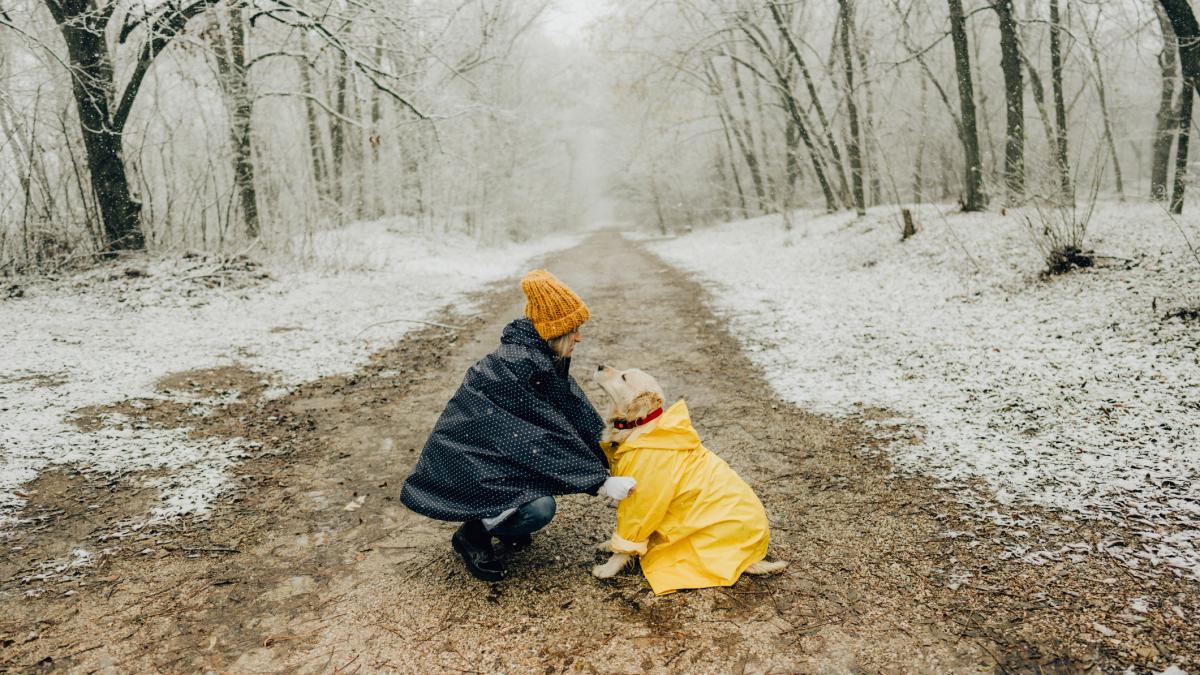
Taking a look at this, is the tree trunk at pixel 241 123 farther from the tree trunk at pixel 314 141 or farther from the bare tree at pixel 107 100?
the tree trunk at pixel 314 141

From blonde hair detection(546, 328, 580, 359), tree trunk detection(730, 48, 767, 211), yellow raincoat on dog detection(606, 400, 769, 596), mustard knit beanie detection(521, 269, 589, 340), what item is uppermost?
tree trunk detection(730, 48, 767, 211)

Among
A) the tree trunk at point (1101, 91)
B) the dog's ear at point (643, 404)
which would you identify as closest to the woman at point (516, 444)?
the dog's ear at point (643, 404)

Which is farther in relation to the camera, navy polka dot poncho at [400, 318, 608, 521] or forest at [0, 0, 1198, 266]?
forest at [0, 0, 1198, 266]

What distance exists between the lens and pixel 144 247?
10219 millimetres

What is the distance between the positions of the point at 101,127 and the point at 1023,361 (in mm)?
12725

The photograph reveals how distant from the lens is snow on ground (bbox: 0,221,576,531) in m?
4.38

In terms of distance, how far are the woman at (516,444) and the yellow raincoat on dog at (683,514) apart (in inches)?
6.1

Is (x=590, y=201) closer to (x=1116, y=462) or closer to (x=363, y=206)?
(x=363, y=206)

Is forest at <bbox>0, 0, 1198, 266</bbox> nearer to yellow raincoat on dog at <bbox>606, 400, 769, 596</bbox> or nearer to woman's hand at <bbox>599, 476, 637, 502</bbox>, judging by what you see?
yellow raincoat on dog at <bbox>606, 400, 769, 596</bbox>

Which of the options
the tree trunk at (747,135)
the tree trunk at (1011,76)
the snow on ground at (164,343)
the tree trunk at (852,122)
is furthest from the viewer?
the tree trunk at (747,135)

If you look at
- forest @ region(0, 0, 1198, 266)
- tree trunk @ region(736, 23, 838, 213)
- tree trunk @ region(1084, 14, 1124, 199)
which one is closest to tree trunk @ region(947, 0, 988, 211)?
forest @ region(0, 0, 1198, 266)

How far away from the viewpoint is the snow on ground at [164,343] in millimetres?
4383

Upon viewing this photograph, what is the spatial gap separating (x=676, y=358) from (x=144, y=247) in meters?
9.20

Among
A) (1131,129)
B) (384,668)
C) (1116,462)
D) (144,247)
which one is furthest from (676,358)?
(1131,129)
